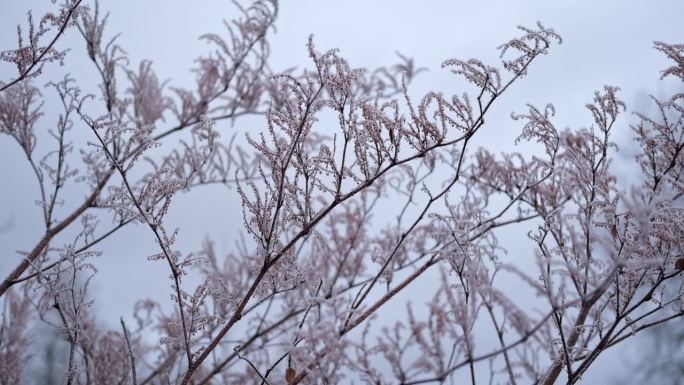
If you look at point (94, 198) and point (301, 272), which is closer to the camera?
point (301, 272)

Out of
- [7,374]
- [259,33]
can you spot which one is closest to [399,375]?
[259,33]

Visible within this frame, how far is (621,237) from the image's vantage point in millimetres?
2174

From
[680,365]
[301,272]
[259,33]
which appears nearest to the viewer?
[301,272]

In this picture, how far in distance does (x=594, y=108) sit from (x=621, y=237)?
0.78 m

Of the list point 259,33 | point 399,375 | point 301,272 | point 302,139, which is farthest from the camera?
point 259,33

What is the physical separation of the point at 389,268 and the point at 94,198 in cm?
194

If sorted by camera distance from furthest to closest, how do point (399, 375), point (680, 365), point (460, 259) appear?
point (680, 365) < point (399, 375) < point (460, 259)

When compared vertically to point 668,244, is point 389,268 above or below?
above

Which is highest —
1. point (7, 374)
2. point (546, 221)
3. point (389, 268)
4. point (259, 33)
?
point (259, 33)

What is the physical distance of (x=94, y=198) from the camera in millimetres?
3314

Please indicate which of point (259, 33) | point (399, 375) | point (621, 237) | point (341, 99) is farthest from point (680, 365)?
A: point (341, 99)

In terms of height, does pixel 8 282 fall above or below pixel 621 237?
above

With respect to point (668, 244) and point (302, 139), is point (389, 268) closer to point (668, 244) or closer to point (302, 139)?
point (302, 139)

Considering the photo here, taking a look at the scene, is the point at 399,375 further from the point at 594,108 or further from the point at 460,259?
the point at 594,108
